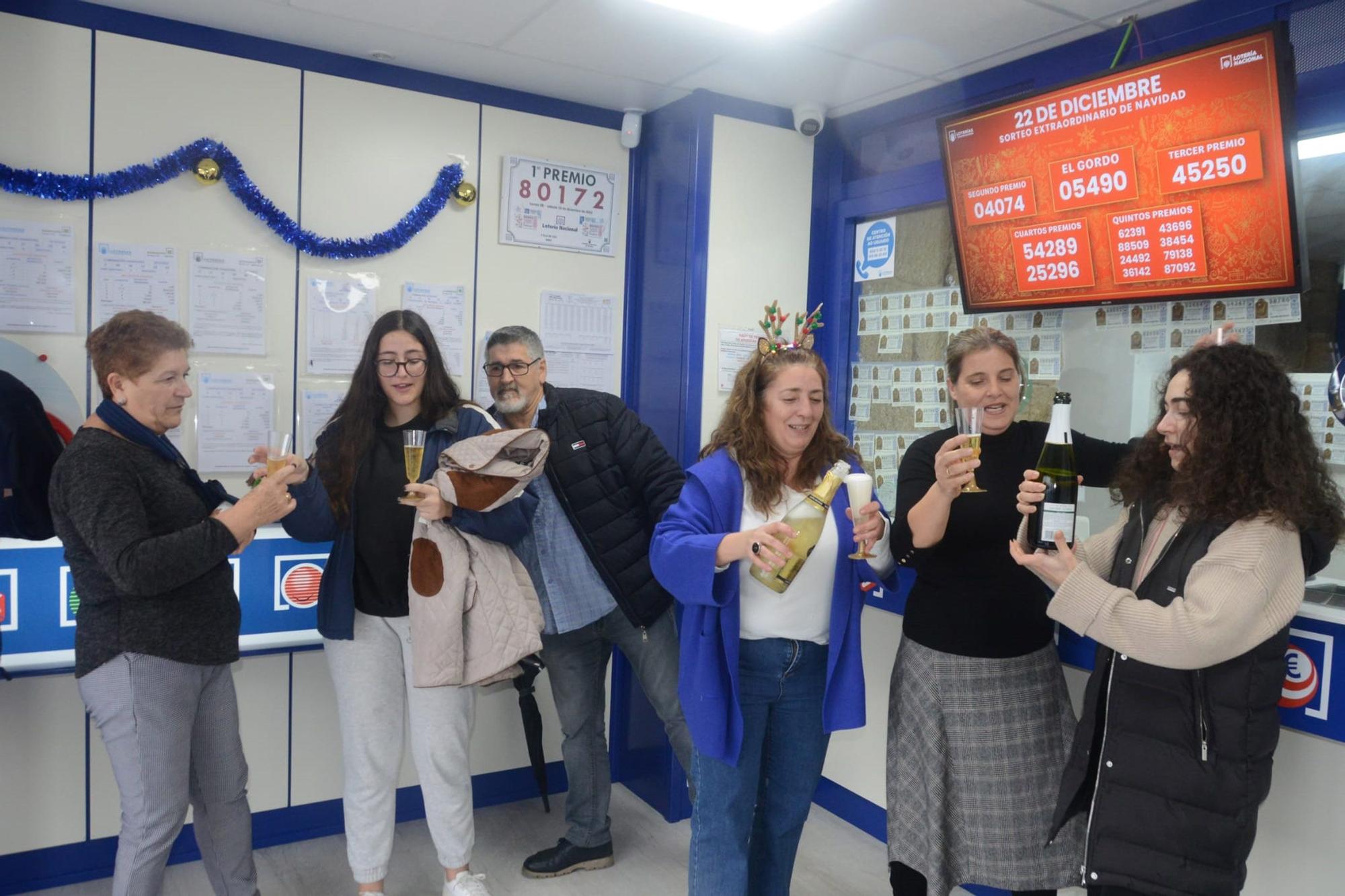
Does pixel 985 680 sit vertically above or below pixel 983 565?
below

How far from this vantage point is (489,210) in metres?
3.44

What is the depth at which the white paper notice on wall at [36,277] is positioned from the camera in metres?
2.73

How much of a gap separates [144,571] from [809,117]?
2.65 m

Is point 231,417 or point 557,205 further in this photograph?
point 557,205

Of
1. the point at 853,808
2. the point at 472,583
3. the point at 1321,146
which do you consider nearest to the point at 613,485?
the point at 472,583

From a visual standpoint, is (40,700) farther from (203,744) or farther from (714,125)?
(714,125)

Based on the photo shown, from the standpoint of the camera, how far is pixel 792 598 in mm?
2053

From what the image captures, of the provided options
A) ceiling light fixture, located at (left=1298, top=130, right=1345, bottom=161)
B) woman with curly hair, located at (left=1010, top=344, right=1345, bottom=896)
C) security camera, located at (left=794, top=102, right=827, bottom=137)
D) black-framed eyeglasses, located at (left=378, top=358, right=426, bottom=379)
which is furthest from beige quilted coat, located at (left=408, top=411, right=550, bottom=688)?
ceiling light fixture, located at (left=1298, top=130, right=1345, bottom=161)

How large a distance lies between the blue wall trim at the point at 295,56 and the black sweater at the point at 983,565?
209 cm

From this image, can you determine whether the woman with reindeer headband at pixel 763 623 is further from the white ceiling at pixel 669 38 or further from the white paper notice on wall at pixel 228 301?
the white paper notice on wall at pixel 228 301

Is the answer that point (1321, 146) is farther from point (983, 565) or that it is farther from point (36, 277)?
point (36, 277)

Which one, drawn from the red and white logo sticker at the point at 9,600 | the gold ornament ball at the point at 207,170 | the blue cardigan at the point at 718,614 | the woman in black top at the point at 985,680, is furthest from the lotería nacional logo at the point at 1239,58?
the red and white logo sticker at the point at 9,600

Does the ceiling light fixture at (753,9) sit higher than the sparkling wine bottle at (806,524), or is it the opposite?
the ceiling light fixture at (753,9)

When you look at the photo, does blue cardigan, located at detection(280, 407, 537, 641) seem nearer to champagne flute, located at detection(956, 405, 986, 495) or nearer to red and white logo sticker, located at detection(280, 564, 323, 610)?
red and white logo sticker, located at detection(280, 564, 323, 610)
